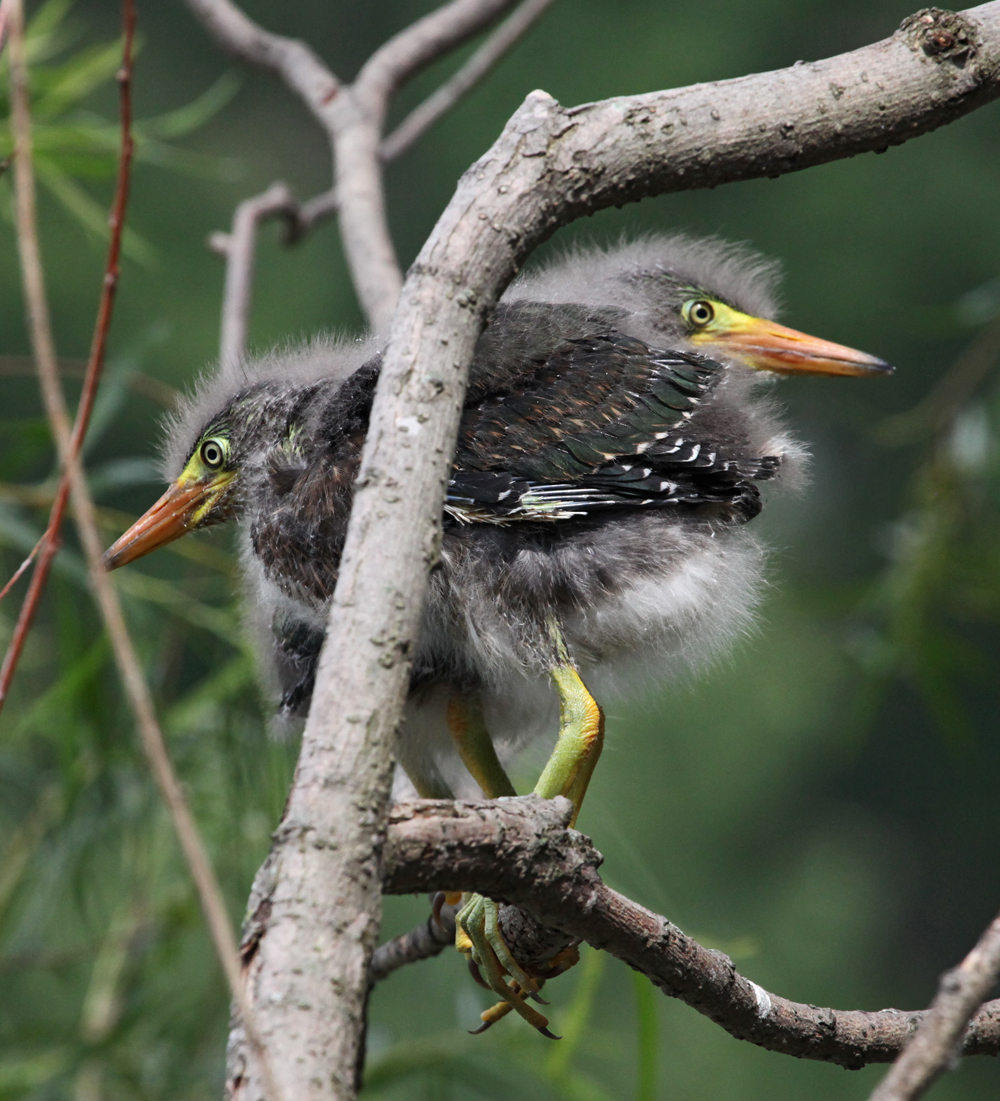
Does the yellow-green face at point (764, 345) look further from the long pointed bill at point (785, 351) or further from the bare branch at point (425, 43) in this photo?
the bare branch at point (425, 43)

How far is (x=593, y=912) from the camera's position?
0.77 m

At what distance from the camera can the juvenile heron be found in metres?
1.06

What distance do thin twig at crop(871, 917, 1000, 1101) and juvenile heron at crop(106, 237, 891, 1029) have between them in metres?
0.48

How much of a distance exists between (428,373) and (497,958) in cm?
58

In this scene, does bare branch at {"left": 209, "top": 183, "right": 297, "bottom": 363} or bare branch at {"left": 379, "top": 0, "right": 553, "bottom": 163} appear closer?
bare branch at {"left": 209, "top": 183, "right": 297, "bottom": 363}

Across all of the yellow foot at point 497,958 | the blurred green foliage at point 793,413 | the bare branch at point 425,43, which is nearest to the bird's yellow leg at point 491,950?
the yellow foot at point 497,958

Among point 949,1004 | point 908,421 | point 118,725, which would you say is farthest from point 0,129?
point 949,1004

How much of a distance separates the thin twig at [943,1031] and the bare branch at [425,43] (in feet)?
5.13

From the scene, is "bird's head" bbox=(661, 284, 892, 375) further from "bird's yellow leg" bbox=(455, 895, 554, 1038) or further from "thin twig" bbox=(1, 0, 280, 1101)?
"thin twig" bbox=(1, 0, 280, 1101)

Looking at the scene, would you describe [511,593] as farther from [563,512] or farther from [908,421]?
[908,421]

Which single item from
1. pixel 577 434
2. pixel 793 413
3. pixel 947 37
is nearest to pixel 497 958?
pixel 577 434

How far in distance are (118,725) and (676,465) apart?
119 cm

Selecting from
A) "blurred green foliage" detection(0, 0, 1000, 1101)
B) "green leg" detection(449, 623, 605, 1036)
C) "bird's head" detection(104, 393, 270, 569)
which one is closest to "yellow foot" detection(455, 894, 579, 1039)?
"green leg" detection(449, 623, 605, 1036)

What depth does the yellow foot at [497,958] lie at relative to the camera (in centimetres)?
104
